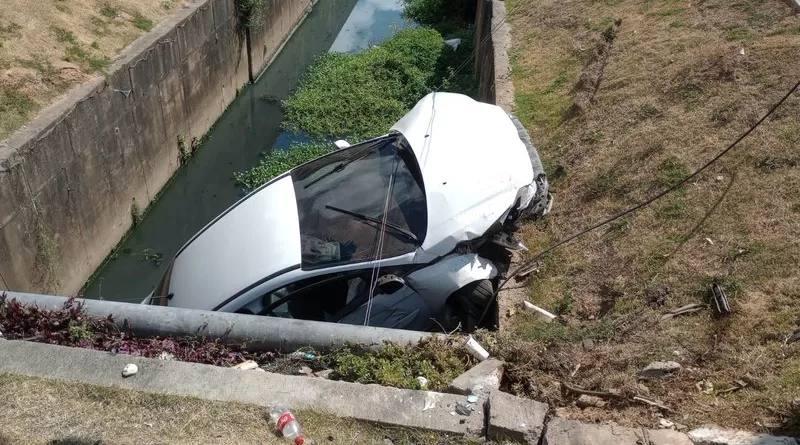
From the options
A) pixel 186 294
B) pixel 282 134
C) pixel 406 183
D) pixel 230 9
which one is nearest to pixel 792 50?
pixel 406 183

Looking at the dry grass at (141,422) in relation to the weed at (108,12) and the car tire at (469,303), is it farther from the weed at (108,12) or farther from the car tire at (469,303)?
the weed at (108,12)

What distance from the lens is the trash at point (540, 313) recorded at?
490 cm

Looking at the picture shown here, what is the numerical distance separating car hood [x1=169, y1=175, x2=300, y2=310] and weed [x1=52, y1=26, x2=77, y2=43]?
573 cm

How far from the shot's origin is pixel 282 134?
12805 millimetres

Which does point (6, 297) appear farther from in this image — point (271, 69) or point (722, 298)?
point (271, 69)

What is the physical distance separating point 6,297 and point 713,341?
4919 mm

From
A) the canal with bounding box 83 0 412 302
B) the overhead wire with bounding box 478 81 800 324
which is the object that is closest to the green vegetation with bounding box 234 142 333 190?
the canal with bounding box 83 0 412 302

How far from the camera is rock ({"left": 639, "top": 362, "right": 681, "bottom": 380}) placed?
12.7ft

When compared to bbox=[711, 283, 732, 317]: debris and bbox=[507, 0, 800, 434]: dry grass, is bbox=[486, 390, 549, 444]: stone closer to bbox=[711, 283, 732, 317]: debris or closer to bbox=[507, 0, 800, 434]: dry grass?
bbox=[507, 0, 800, 434]: dry grass

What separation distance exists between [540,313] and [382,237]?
1.35 metres

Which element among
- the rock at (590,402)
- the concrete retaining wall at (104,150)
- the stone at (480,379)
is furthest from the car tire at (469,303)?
the concrete retaining wall at (104,150)

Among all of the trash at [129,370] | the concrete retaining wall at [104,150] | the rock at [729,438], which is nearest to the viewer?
the rock at [729,438]

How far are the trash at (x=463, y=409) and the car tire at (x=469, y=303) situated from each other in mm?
1361

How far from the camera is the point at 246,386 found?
3.89m
